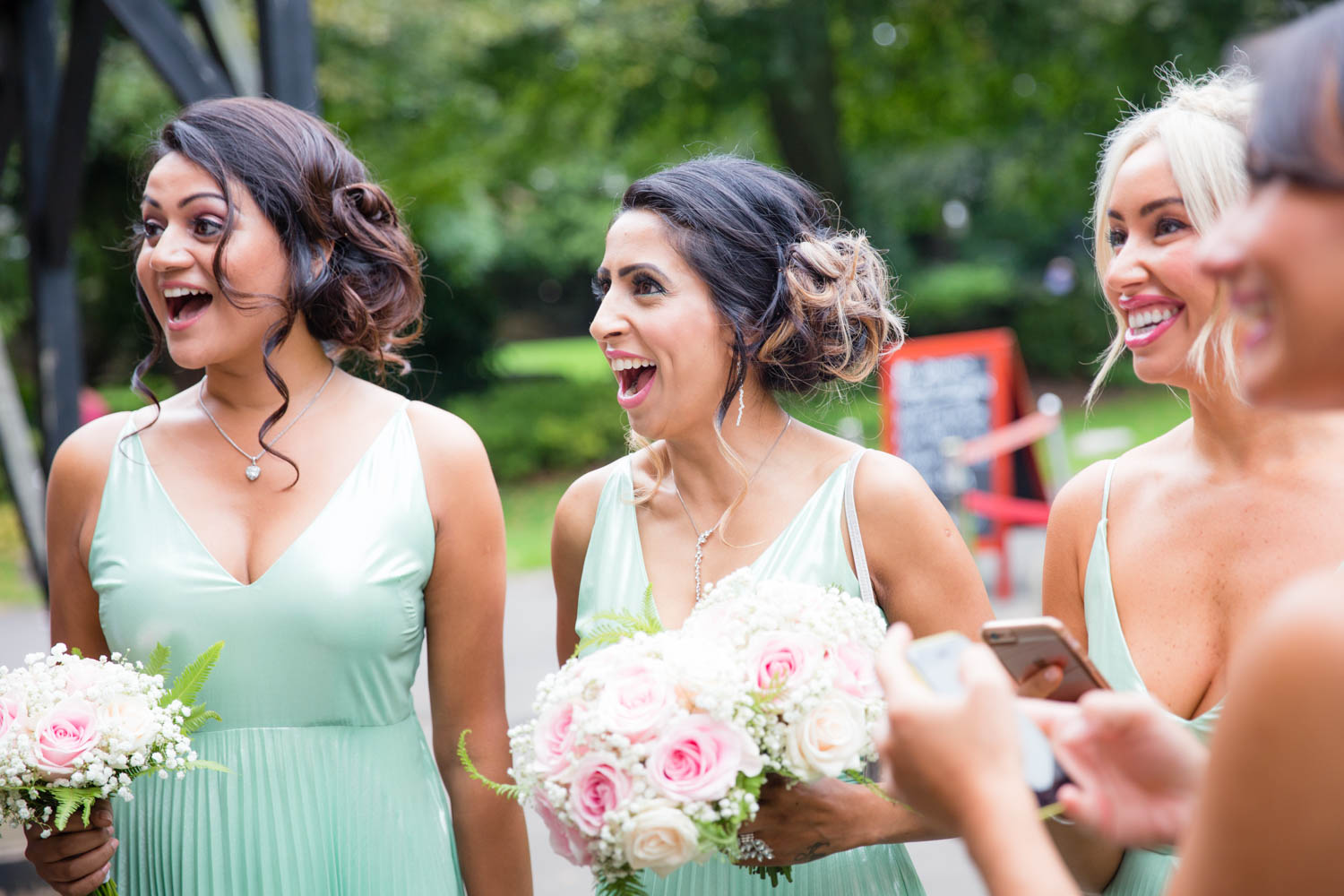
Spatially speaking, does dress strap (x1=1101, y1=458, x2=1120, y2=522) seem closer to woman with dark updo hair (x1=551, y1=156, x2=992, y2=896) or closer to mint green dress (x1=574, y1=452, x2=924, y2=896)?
woman with dark updo hair (x1=551, y1=156, x2=992, y2=896)

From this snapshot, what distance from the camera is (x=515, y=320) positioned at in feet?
136

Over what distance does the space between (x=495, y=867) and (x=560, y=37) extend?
643 inches

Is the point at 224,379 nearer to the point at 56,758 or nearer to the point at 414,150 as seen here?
the point at 56,758

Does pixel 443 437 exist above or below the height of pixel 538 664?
above

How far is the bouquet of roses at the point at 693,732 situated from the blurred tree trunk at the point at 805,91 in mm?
15635

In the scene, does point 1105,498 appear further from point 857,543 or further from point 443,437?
point 443,437

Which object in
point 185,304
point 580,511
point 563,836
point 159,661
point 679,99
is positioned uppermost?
point 679,99

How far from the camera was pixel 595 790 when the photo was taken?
201 cm

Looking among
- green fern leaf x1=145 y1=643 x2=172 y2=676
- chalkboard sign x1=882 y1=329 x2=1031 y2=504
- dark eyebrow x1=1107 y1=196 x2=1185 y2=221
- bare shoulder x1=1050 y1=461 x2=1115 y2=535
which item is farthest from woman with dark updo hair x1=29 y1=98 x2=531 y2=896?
chalkboard sign x1=882 y1=329 x2=1031 y2=504

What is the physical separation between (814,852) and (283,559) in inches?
51.3

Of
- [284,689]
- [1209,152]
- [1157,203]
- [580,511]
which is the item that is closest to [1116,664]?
[1157,203]

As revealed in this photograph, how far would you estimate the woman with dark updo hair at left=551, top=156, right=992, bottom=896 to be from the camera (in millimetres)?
2613

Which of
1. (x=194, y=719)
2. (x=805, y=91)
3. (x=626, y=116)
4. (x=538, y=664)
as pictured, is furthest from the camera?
(x=626, y=116)

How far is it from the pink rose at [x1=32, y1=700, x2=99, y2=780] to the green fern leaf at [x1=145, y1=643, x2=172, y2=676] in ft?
0.51
